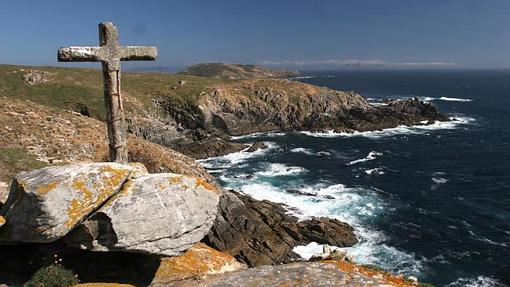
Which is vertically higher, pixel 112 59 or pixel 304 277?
pixel 112 59

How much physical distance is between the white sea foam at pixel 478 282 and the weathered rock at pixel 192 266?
23233mm

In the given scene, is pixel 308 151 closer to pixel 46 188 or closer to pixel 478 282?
pixel 478 282

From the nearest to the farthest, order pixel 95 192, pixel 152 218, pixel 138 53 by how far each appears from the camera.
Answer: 1. pixel 95 192
2. pixel 152 218
3. pixel 138 53

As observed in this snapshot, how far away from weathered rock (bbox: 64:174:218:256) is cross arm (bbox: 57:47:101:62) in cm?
466

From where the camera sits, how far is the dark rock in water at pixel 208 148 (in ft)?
222

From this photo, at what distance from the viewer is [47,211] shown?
1109 cm

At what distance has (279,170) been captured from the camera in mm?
61062

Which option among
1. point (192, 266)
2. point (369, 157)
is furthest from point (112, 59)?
Answer: point (369, 157)

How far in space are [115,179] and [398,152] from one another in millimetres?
68812

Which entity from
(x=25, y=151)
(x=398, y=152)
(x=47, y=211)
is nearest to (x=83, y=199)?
(x=47, y=211)

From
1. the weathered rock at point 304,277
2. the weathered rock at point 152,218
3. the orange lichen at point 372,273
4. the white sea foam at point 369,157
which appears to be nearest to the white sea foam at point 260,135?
the white sea foam at point 369,157

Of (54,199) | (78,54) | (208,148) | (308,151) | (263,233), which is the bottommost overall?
(308,151)

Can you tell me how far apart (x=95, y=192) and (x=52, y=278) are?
8.37 ft

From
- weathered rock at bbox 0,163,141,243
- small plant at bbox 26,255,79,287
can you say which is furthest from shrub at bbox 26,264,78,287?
weathered rock at bbox 0,163,141,243
